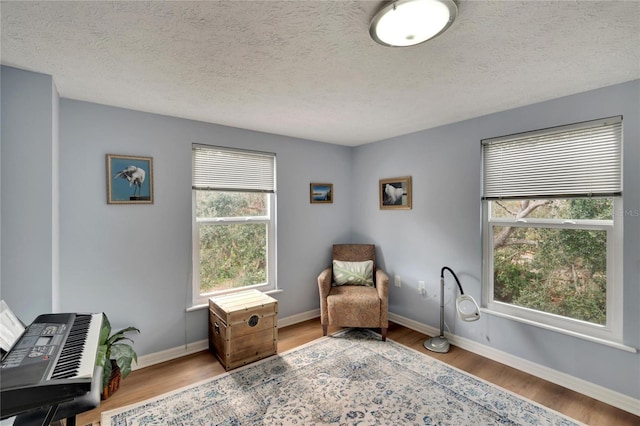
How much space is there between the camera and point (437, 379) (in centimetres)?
238

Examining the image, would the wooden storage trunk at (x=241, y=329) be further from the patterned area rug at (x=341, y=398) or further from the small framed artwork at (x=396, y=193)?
the small framed artwork at (x=396, y=193)

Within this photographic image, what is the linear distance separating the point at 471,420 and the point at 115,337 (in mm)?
2709

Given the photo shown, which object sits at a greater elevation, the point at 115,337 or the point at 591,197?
the point at 591,197

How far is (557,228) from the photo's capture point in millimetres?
2400

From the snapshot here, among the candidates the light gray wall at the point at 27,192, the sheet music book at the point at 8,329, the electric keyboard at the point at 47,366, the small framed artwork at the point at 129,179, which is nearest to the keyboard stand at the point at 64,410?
the electric keyboard at the point at 47,366

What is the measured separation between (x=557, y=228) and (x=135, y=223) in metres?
3.62

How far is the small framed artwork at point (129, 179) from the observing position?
2.45 meters

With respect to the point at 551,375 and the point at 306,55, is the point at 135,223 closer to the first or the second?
the point at 306,55

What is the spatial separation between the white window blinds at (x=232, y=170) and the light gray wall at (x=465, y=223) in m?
1.39

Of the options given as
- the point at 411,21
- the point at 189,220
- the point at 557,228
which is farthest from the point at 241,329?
the point at 557,228

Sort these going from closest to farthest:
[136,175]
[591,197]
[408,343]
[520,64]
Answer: [520,64]
[591,197]
[136,175]
[408,343]

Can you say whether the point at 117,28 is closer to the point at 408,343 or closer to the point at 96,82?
the point at 96,82

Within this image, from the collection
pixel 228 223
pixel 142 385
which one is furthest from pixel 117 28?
pixel 142 385

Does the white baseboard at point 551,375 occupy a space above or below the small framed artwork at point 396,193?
below
